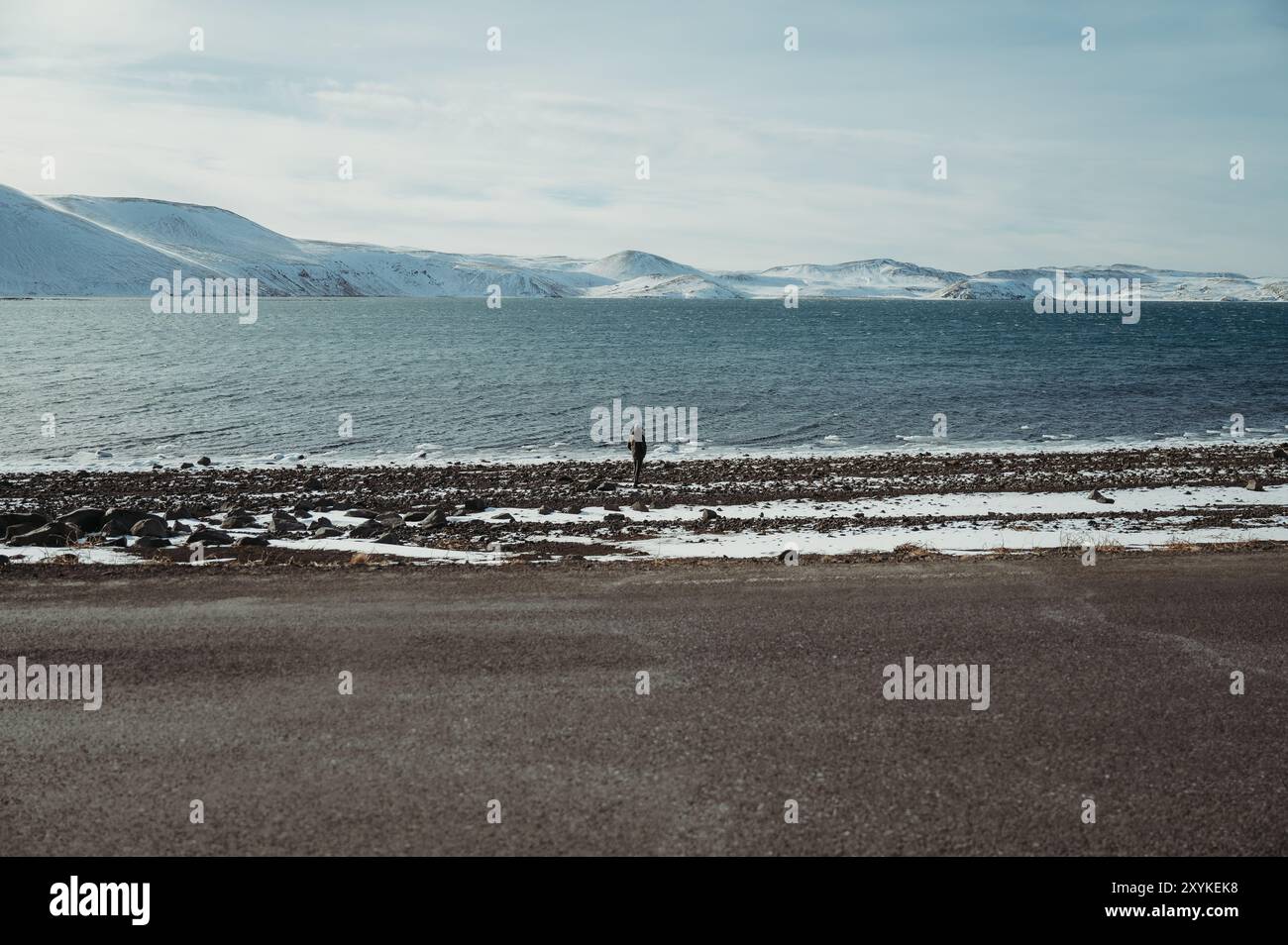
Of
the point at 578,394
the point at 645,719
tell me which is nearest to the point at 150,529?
the point at 645,719

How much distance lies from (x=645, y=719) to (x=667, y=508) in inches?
594

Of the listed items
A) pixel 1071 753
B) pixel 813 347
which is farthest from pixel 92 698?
pixel 813 347

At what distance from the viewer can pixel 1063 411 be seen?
155 feet

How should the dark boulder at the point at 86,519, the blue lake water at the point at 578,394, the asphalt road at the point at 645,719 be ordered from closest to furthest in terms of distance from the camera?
the asphalt road at the point at 645,719
the dark boulder at the point at 86,519
the blue lake water at the point at 578,394

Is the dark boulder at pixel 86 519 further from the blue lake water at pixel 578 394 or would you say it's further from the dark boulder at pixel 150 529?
the blue lake water at pixel 578 394

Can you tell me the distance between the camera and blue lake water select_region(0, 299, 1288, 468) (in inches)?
1527

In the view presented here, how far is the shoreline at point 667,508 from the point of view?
18.3 meters

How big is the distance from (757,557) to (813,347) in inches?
3076

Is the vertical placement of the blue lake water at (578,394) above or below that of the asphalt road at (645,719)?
above

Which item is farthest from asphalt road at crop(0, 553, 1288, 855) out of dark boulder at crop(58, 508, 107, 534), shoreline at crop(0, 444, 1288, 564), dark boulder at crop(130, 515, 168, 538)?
dark boulder at crop(58, 508, 107, 534)

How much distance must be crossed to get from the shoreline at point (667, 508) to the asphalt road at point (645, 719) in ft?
12.5

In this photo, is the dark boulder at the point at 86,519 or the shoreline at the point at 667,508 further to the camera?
the dark boulder at the point at 86,519

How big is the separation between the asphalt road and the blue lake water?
22.7m

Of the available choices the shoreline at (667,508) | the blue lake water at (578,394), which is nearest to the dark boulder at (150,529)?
the shoreline at (667,508)
